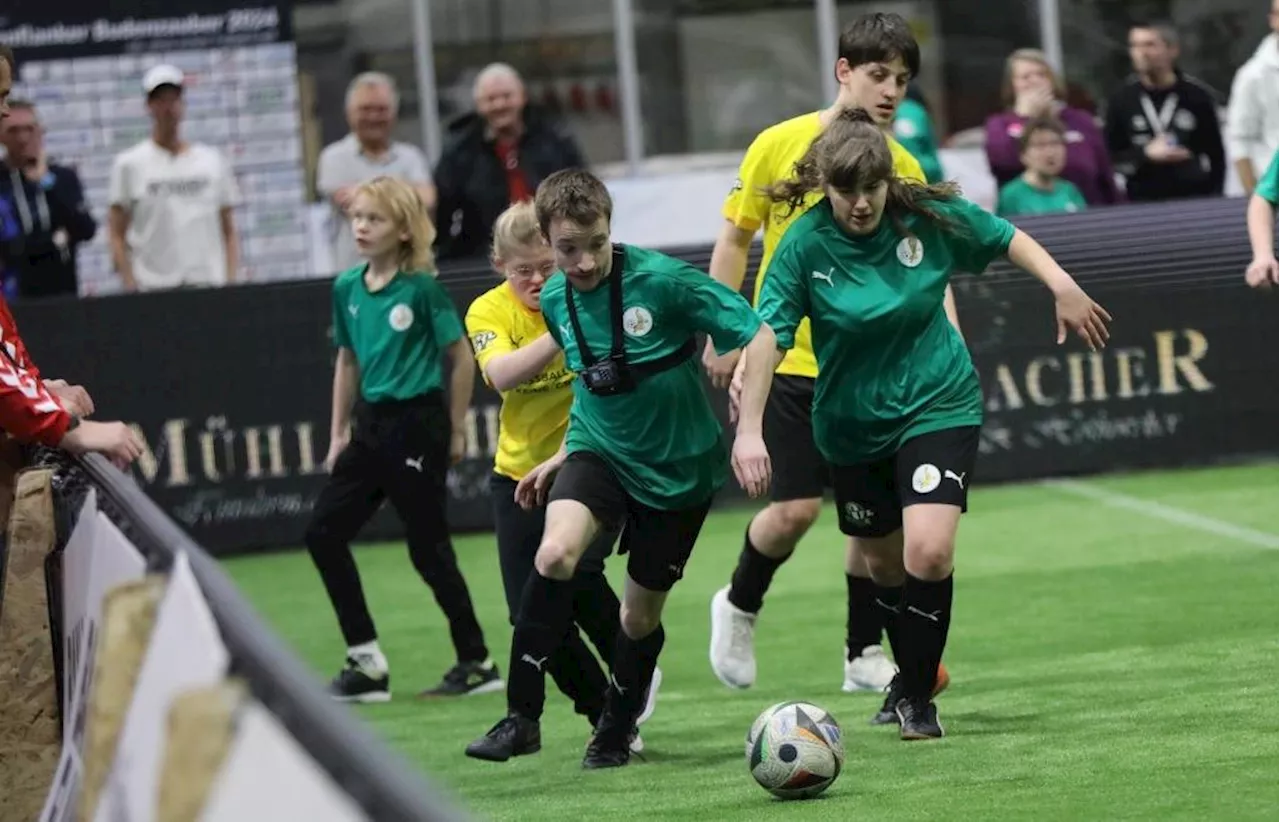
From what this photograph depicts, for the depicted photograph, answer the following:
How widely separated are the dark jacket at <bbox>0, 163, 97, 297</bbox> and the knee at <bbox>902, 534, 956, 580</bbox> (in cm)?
885

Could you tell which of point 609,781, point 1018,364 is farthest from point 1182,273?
point 609,781

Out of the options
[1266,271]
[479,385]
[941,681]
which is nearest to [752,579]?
[941,681]

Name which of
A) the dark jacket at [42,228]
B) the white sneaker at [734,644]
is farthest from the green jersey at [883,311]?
the dark jacket at [42,228]

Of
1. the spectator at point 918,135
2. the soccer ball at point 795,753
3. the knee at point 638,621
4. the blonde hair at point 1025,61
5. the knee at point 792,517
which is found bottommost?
the soccer ball at point 795,753

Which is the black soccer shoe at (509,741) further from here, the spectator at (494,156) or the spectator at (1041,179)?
the spectator at (1041,179)

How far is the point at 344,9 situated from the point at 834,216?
12355mm

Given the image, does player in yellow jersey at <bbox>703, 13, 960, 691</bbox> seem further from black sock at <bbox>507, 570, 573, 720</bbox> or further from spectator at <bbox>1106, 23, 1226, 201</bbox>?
spectator at <bbox>1106, 23, 1226, 201</bbox>

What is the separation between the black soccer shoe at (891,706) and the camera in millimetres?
7816

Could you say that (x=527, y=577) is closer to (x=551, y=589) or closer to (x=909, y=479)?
(x=551, y=589)

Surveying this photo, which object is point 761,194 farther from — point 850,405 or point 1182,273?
point 1182,273

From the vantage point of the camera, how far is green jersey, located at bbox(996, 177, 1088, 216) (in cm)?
1503

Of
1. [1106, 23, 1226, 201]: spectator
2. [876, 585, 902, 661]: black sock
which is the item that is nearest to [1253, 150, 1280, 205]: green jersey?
[876, 585, 902, 661]: black sock

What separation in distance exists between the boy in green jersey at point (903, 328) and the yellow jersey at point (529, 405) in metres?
0.92

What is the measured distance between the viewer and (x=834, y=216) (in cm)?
757
